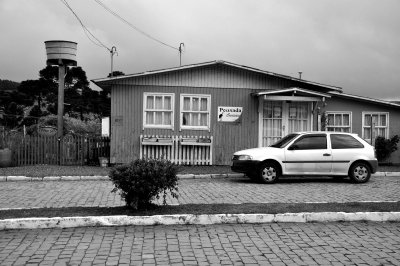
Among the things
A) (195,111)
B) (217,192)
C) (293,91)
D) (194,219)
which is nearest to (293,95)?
(293,91)

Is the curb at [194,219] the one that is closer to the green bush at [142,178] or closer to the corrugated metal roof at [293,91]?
the green bush at [142,178]

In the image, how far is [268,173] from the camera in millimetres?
14430

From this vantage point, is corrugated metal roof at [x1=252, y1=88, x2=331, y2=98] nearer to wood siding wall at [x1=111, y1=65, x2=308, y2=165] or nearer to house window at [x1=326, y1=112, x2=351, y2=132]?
wood siding wall at [x1=111, y1=65, x2=308, y2=165]

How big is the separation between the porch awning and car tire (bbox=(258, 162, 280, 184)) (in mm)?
5065

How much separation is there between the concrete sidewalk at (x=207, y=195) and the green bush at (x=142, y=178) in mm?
525

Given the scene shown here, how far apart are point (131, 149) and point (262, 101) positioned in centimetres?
571

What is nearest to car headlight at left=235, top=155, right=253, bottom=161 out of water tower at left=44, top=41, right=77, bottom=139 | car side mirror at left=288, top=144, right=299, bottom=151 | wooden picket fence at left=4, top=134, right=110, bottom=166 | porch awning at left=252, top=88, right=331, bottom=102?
car side mirror at left=288, top=144, right=299, bottom=151

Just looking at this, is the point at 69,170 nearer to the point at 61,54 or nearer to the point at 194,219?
the point at 61,54

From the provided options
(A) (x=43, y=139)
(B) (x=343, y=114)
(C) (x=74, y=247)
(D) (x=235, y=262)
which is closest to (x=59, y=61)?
(A) (x=43, y=139)

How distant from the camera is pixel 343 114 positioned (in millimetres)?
21078

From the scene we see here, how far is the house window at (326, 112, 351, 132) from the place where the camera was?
21031mm

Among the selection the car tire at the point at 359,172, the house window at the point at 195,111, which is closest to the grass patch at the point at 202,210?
the car tire at the point at 359,172

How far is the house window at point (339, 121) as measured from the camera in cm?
2103

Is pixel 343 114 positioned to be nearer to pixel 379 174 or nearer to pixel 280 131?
pixel 280 131
